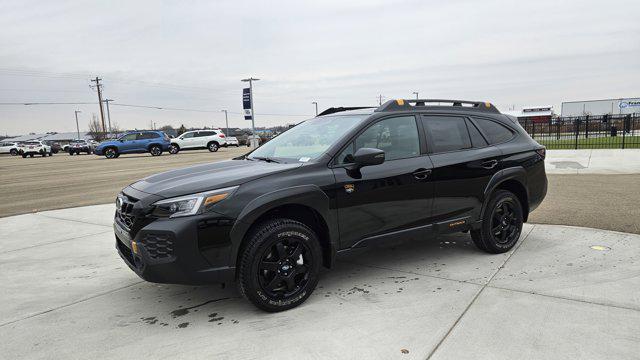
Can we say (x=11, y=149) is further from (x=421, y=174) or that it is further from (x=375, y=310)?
(x=375, y=310)

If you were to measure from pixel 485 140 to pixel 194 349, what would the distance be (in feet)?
11.8

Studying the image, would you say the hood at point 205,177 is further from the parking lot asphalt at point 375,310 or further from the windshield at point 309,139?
the parking lot asphalt at point 375,310

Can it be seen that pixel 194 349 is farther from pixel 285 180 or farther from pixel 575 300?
pixel 575 300

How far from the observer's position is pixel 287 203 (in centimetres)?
345

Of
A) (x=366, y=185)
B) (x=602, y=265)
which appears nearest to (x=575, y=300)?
(x=602, y=265)

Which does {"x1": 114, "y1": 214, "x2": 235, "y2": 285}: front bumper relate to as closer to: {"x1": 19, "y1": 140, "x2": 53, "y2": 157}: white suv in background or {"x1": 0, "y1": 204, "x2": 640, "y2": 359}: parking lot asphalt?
{"x1": 0, "y1": 204, "x2": 640, "y2": 359}: parking lot asphalt

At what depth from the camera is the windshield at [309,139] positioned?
401 cm

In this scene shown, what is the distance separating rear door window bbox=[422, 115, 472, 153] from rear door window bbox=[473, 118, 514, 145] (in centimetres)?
27

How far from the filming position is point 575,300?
140 inches

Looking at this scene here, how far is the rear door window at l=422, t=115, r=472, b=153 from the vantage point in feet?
14.5

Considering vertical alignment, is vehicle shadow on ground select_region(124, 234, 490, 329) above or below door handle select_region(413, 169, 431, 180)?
below

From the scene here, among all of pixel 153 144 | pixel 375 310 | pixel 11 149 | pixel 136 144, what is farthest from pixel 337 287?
pixel 11 149

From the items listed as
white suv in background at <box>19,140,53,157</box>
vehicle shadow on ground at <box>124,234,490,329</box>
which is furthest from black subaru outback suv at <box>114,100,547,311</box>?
white suv in background at <box>19,140,53,157</box>

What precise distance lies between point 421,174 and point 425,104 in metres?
0.89
